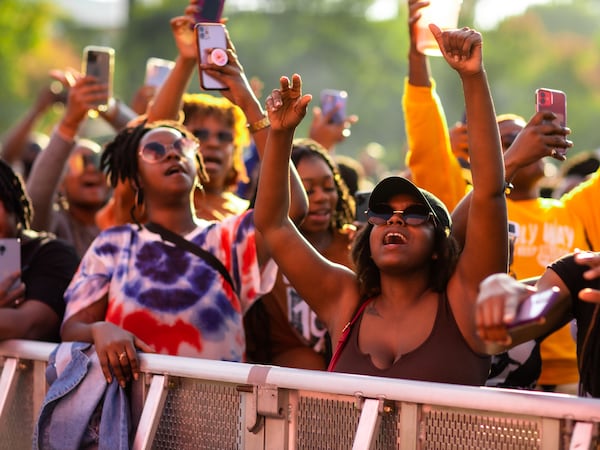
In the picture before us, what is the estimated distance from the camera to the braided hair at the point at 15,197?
18.3 feet

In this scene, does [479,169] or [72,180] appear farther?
[72,180]

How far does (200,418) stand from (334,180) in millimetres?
1957

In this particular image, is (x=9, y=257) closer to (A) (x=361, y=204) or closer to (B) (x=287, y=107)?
(B) (x=287, y=107)

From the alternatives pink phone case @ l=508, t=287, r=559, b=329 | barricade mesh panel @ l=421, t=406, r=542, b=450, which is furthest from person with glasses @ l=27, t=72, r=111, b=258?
pink phone case @ l=508, t=287, r=559, b=329

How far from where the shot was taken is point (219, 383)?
13.7ft

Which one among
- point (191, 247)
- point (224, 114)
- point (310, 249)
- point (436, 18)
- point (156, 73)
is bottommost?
point (191, 247)

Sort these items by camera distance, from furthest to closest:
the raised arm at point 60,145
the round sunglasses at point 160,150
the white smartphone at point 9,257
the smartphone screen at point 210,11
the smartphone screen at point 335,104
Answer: the smartphone screen at point 335,104 < the raised arm at point 60,145 < the smartphone screen at point 210,11 < the round sunglasses at point 160,150 < the white smartphone at point 9,257

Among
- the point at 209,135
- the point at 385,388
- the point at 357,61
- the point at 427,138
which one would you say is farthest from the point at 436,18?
the point at 357,61

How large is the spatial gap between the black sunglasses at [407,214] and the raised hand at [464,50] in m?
0.55

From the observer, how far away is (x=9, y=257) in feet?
16.7

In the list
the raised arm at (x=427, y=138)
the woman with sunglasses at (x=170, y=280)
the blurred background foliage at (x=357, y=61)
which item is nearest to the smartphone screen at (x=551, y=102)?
the raised arm at (x=427, y=138)

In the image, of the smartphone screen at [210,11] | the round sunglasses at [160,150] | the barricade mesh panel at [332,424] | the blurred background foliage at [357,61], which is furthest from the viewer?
the blurred background foliage at [357,61]

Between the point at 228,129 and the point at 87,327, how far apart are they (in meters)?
2.10

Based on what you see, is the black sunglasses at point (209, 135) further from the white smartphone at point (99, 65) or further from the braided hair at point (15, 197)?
the braided hair at point (15, 197)
